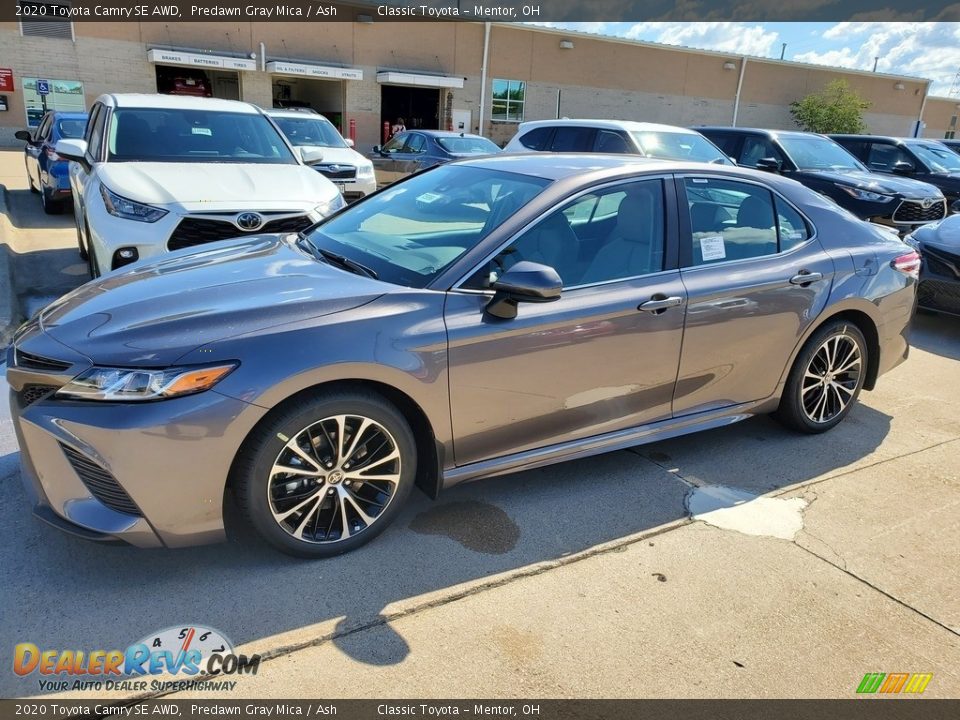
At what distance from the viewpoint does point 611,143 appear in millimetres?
9305

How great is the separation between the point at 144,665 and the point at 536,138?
9.46 meters

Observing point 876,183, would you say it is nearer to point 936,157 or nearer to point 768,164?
point 768,164

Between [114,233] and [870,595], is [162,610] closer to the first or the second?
[870,595]

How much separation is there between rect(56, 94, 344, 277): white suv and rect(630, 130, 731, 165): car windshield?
4354 mm

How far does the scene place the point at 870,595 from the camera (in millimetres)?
3000

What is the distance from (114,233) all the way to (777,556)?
4.83m

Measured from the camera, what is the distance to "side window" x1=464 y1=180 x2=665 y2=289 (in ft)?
10.8

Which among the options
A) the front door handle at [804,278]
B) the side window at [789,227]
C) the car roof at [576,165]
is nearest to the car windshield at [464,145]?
the car roof at [576,165]

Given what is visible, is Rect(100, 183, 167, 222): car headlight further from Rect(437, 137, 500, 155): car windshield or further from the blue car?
Rect(437, 137, 500, 155): car windshield

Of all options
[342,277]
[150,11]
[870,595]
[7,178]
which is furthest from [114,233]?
[150,11]

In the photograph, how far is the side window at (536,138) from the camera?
10.5 m

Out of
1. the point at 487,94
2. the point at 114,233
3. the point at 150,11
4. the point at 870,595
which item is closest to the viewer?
the point at 870,595

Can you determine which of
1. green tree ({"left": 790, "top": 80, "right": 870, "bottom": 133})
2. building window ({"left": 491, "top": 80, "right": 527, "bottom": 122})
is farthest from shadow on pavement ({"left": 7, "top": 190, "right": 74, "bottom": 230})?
green tree ({"left": 790, "top": 80, "right": 870, "bottom": 133})

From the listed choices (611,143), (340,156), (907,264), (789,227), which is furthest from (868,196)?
(340,156)
